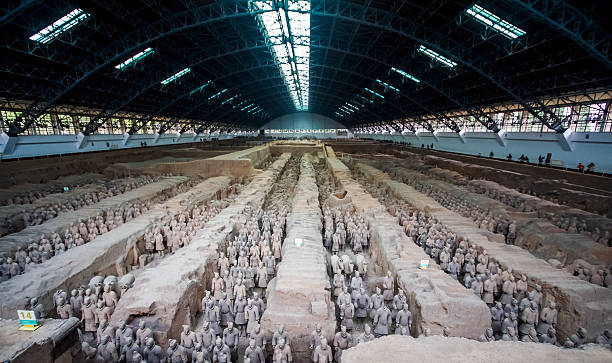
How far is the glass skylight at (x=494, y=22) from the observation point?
11.3 meters

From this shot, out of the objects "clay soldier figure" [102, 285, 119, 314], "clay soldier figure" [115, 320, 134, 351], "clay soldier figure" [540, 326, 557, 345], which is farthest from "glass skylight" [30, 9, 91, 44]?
"clay soldier figure" [540, 326, 557, 345]

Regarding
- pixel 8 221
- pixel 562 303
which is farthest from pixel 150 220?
pixel 562 303

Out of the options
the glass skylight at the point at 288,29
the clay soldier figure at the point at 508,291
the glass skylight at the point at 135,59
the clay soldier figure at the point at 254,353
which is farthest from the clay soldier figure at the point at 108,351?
the glass skylight at the point at 135,59

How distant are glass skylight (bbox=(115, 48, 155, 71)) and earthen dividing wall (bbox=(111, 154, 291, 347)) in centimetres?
1434

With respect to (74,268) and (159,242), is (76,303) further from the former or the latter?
(159,242)

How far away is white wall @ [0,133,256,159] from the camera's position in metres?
15.8

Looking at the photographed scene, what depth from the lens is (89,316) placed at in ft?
15.3

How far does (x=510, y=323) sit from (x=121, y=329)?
18.1 ft

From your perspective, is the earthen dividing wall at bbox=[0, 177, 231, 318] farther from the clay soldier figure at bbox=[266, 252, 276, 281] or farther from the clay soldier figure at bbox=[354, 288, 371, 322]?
the clay soldier figure at bbox=[354, 288, 371, 322]

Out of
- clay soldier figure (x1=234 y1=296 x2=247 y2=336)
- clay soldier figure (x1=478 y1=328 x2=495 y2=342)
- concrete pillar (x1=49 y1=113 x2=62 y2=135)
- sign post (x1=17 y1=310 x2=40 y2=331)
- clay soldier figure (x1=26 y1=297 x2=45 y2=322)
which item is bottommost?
clay soldier figure (x1=234 y1=296 x2=247 y2=336)

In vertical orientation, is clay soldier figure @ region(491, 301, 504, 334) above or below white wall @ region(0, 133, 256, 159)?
below

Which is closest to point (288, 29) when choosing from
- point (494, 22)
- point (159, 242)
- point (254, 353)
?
point (494, 22)

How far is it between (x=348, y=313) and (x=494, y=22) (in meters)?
12.8

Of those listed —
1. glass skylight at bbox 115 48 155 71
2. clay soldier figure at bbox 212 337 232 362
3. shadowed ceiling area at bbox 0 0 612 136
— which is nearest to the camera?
clay soldier figure at bbox 212 337 232 362
